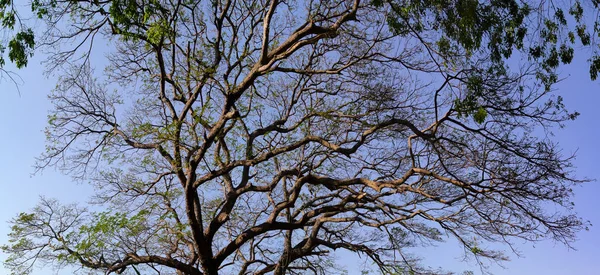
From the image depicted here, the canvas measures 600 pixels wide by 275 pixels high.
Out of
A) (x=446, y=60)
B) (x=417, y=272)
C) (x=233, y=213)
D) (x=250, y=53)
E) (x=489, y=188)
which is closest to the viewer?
(x=446, y=60)

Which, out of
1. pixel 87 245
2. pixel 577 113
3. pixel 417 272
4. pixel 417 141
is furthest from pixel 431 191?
pixel 87 245

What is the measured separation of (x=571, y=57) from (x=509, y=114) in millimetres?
2641

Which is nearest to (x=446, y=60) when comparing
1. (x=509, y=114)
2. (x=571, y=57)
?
(x=571, y=57)

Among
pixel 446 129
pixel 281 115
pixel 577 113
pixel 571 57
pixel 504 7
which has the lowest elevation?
pixel 571 57

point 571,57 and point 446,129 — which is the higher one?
point 446,129

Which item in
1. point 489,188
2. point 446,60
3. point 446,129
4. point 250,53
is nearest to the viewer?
point 446,60

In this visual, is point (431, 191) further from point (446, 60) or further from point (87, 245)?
point (87, 245)

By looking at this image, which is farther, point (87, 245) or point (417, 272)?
point (417, 272)

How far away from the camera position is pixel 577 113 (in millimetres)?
7539

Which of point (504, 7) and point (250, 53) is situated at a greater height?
point (250, 53)

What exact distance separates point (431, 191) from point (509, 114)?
7.65 feet

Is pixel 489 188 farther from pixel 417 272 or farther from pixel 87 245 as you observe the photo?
pixel 87 245

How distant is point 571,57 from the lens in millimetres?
5371

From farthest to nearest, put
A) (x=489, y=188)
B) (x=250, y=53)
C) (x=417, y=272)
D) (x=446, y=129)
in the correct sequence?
1. (x=417, y=272)
2. (x=250, y=53)
3. (x=446, y=129)
4. (x=489, y=188)
